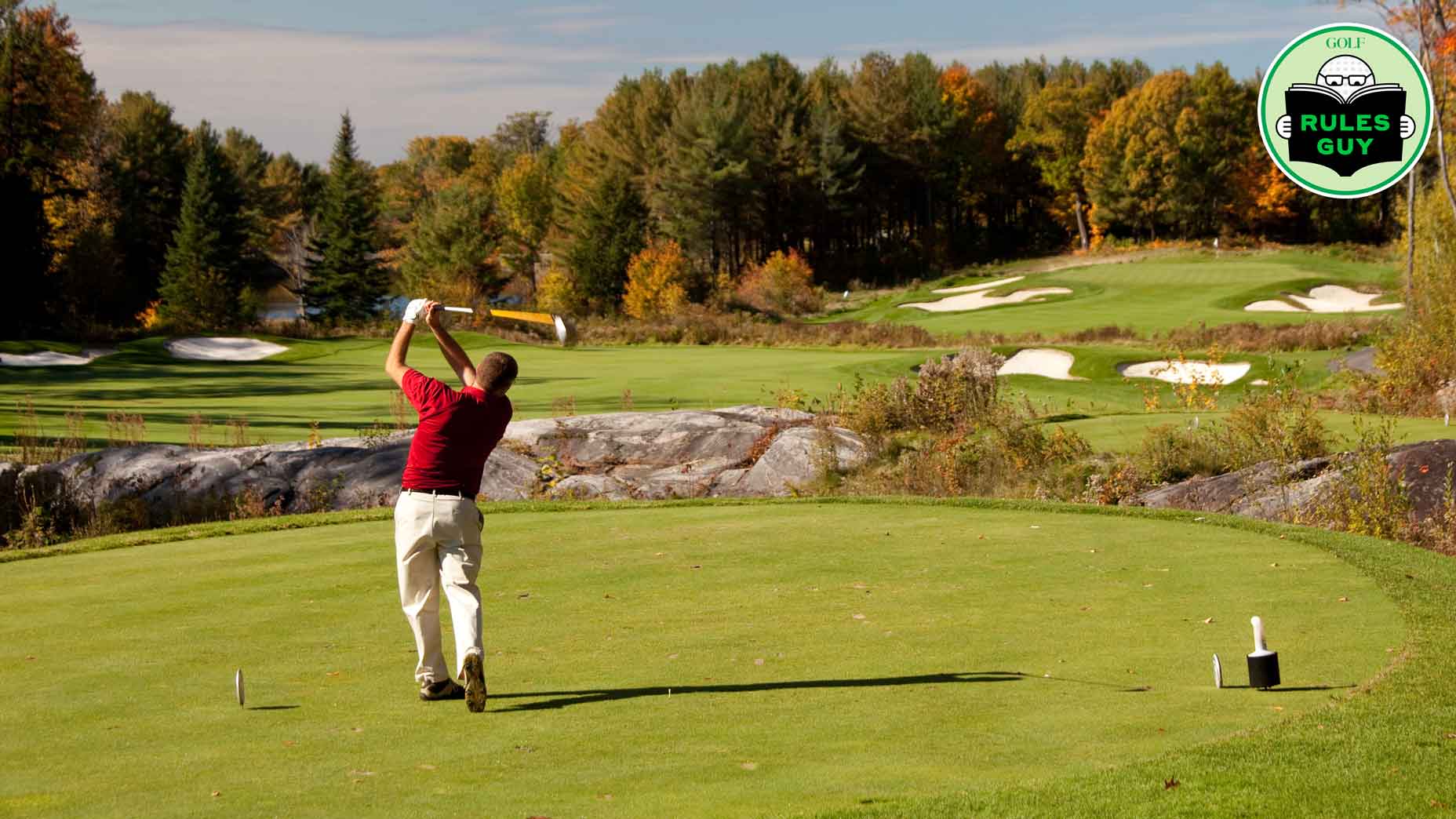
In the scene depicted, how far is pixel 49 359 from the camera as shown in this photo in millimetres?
44250

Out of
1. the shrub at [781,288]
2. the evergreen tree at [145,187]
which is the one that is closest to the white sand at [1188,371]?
the shrub at [781,288]

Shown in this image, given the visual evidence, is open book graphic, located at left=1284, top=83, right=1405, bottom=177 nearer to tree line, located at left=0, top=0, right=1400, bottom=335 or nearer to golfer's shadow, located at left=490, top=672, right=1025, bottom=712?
golfer's shadow, located at left=490, top=672, right=1025, bottom=712

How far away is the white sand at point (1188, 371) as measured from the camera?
104ft

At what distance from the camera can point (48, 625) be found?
30.3 feet

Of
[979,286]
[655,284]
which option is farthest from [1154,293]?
[655,284]

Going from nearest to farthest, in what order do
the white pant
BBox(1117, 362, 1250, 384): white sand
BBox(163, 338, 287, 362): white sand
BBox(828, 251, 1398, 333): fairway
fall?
the white pant
BBox(1117, 362, 1250, 384): white sand
BBox(163, 338, 287, 362): white sand
BBox(828, 251, 1398, 333): fairway

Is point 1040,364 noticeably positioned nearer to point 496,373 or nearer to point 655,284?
point 496,373

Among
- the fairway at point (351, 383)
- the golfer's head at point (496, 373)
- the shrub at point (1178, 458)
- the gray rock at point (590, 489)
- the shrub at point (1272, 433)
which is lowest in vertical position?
the fairway at point (351, 383)

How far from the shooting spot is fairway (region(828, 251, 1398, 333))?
50625mm

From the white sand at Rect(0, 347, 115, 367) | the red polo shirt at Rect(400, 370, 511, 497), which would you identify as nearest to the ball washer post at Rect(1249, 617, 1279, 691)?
the red polo shirt at Rect(400, 370, 511, 497)

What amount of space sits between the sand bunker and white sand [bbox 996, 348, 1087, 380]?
18353 mm

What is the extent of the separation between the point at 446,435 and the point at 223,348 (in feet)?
150

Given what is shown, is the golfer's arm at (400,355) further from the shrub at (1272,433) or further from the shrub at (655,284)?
the shrub at (655,284)

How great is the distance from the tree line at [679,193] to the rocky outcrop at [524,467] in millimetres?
38936
